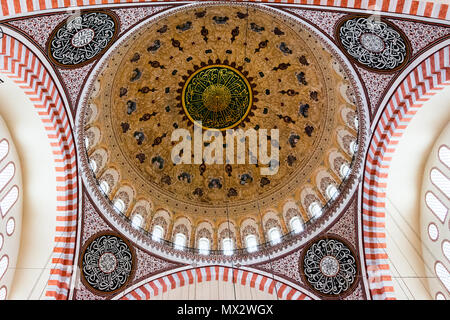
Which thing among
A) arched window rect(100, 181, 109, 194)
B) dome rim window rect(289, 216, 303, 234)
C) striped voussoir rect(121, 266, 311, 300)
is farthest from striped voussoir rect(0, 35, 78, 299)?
dome rim window rect(289, 216, 303, 234)

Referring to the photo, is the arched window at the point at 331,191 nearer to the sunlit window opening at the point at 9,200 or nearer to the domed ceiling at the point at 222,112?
the domed ceiling at the point at 222,112

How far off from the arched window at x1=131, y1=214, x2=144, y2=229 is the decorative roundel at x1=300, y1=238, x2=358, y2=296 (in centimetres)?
509

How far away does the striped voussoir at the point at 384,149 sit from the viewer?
833 centimetres

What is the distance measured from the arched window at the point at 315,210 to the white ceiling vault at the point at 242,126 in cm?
6

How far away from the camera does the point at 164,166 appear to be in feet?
46.4

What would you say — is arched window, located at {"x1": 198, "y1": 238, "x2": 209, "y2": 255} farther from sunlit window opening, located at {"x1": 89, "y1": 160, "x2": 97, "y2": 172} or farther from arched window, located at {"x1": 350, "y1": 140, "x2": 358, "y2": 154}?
arched window, located at {"x1": 350, "y1": 140, "x2": 358, "y2": 154}

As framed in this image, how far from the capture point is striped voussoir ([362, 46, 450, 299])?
833cm

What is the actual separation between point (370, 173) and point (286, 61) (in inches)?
185

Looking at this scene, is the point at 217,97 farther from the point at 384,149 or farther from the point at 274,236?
the point at 384,149

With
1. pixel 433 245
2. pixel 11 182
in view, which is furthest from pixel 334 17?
pixel 11 182

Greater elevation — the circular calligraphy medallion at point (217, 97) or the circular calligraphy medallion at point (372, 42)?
the circular calligraphy medallion at point (217, 97)

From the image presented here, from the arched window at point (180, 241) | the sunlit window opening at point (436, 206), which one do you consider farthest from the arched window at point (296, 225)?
the sunlit window opening at point (436, 206)

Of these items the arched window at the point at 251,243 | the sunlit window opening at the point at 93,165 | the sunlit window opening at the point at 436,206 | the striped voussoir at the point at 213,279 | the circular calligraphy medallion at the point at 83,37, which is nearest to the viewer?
the circular calligraphy medallion at the point at 83,37

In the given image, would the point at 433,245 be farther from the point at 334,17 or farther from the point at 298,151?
the point at 334,17
